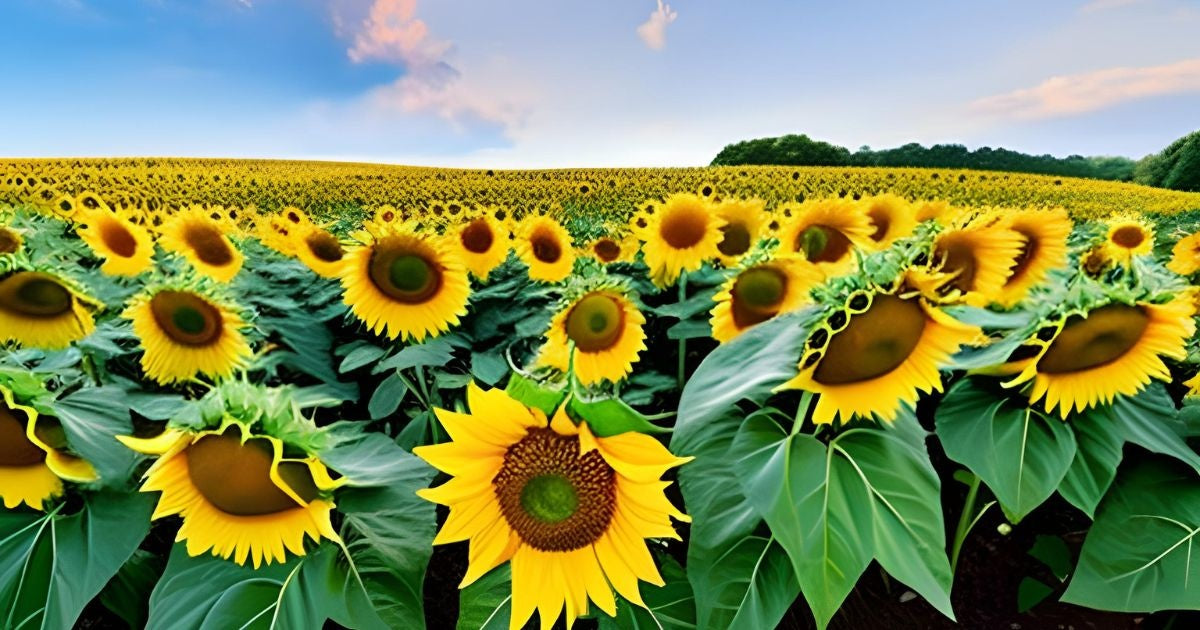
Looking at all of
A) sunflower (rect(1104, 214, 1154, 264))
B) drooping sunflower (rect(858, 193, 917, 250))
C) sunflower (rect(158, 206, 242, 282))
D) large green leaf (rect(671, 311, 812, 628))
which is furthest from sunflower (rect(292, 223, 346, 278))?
sunflower (rect(1104, 214, 1154, 264))

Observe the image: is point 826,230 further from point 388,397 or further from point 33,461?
point 33,461

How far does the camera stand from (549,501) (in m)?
0.93

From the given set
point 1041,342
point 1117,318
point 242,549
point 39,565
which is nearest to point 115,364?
point 39,565

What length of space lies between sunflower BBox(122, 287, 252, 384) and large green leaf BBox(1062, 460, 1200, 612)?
198 centimetres

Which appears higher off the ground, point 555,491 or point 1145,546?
point 555,491

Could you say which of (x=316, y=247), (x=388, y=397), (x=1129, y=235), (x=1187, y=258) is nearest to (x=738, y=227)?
(x=388, y=397)

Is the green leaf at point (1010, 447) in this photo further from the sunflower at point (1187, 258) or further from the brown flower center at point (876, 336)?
the sunflower at point (1187, 258)

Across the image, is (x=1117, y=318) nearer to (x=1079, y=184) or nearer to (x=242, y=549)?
(x=242, y=549)

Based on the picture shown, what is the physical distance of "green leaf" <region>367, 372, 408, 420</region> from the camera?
76.2 inches

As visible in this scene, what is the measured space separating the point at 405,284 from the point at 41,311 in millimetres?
997

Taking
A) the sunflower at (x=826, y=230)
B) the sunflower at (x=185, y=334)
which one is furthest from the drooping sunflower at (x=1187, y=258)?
the sunflower at (x=185, y=334)

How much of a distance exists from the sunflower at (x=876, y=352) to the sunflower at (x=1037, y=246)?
3.20ft

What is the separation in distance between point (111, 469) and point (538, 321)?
3.75 feet

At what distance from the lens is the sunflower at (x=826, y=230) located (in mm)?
2312
